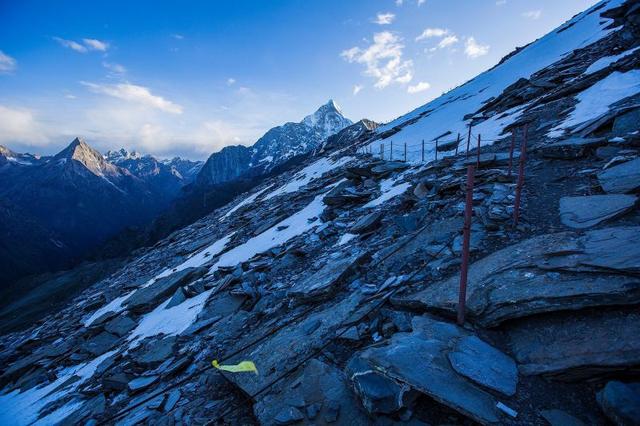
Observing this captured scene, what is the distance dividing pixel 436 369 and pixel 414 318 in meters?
1.31

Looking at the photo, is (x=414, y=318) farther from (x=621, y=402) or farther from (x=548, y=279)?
(x=621, y=402)

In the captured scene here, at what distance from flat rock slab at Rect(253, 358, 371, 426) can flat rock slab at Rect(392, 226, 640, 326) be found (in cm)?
213

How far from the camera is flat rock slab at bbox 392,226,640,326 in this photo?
163 inches

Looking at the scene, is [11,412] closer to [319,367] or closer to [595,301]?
[319,367]

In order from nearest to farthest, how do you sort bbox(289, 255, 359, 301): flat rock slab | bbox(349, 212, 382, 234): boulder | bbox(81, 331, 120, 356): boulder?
bbox(289, 255, 359, 301): flat rock slab < bbox(349, 212, 382, 234): boulder < bbox(81, 331, 120, 356): boulder

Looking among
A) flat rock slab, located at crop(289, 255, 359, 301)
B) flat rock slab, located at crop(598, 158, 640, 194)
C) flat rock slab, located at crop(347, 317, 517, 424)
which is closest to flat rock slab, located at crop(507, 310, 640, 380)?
flat rock slab, located at crop(347, 317, 517, 424)

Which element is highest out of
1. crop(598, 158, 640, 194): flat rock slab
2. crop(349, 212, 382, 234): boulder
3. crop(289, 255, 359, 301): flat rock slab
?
crop(598, 158, 640, 194): flat rock slab

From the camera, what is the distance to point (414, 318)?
5.34 metres

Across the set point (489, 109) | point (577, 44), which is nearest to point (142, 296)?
point (489, 109)

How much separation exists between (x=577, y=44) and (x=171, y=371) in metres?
48.3

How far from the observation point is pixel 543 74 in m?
29.1

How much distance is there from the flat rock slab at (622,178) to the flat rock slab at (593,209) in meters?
0.47

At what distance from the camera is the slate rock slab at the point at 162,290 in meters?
15.2

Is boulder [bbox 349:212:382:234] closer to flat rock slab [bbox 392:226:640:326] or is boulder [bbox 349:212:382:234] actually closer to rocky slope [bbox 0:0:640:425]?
rocky slope [bbox 0:0:640:425]
